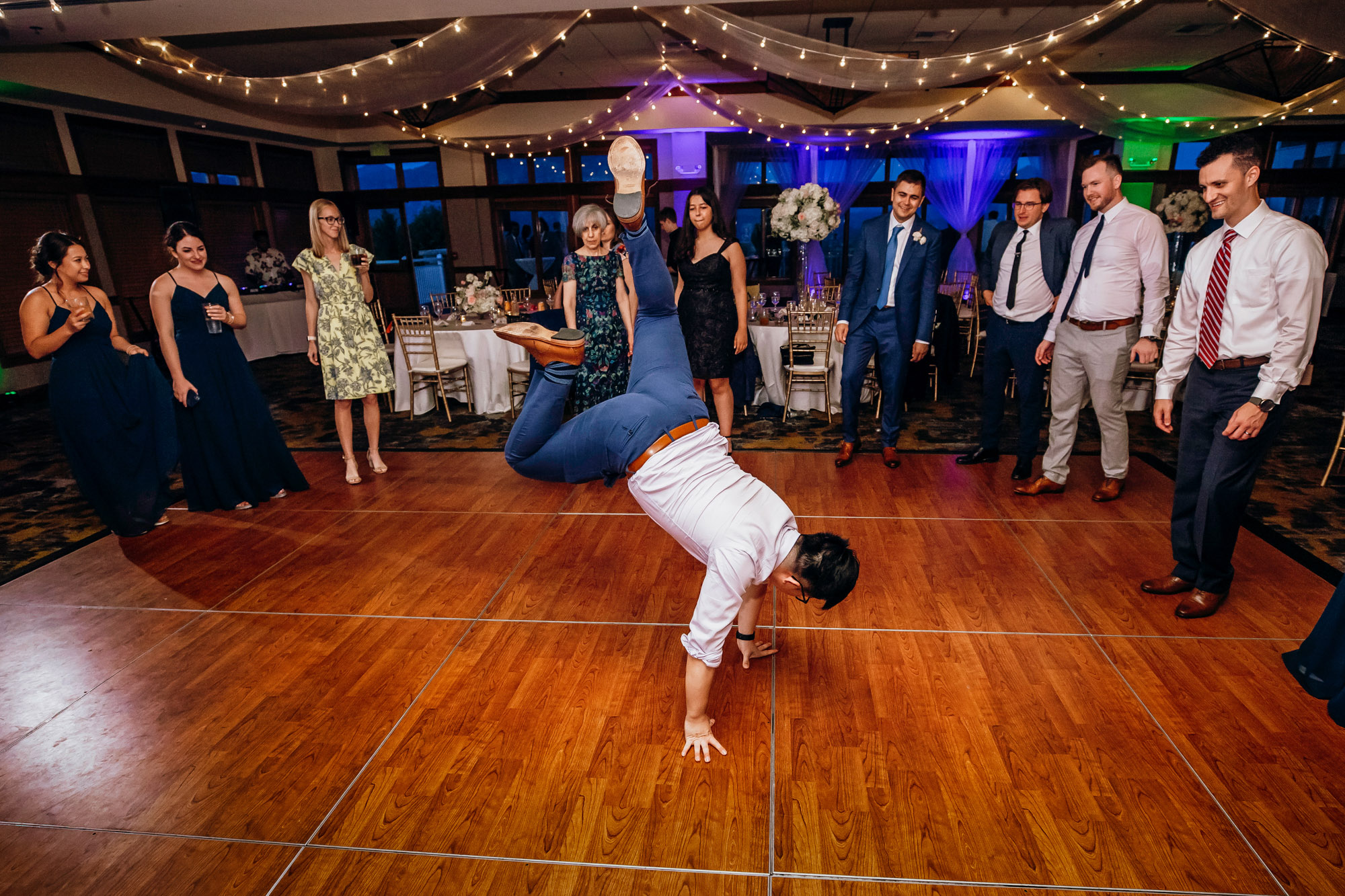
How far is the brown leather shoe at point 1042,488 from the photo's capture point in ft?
13.1

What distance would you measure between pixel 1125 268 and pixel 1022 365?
29.8 inches

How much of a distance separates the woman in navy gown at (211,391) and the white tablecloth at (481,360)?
2.04m

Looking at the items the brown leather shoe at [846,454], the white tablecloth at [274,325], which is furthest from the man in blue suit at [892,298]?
the white tablecloth at [274,325]

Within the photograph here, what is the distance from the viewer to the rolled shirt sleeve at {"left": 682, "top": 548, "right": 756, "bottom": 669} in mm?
1759

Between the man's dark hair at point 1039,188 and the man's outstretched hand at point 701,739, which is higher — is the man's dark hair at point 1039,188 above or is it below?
above

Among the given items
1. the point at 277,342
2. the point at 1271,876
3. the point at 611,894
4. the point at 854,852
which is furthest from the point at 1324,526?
the point at 277,342

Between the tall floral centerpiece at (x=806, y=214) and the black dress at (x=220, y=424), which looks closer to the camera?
the black dress at (x=220, y=424)

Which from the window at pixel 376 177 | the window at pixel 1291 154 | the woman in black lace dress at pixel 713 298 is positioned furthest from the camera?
the window at pixel 376 177

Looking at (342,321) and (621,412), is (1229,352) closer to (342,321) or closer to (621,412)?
(621,412)

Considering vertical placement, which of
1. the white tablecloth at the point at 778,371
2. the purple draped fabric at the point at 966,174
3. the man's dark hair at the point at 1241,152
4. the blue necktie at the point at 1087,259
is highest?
the purple draped fabric at the point at 966,174

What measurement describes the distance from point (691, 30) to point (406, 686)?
484 centimetres

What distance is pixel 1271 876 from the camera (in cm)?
165

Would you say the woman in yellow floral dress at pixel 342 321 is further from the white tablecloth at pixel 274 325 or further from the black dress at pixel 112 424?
the white tablecloth at pixel 274 325

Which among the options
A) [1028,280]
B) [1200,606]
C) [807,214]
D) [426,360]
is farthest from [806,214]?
[1200,606]
